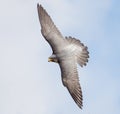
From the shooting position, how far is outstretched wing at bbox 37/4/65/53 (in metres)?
22.2

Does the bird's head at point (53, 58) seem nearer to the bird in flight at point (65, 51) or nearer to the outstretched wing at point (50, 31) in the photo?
the bird in flight at point (65, 51)

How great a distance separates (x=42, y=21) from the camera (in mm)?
22688

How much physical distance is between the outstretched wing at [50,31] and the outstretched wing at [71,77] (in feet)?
2.84

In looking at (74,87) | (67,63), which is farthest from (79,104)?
(67,63)

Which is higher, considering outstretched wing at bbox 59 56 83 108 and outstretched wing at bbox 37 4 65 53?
outstretched wing at bbox 37 4 65 53

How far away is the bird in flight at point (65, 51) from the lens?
20.9 m

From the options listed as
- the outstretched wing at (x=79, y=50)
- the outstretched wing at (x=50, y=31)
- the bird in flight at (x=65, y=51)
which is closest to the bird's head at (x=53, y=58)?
the bird in flight at (x=65, y=51)

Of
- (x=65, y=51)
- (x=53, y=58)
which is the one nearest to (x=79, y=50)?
(x=65, y=51)

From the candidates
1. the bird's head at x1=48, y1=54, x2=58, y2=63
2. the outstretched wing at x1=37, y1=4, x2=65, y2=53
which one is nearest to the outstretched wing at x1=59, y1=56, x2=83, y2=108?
the bird's head at x1=48, y1=54, x2=58, y2=63

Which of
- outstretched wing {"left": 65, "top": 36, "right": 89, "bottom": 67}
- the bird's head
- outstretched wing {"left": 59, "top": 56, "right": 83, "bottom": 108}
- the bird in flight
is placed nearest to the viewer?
outstretched wing {"left": 59, "top": 56, "right": 83, "bottom": 108}

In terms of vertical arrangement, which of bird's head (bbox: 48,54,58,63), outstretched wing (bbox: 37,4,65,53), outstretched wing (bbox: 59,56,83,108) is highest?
outstretched wing (bbox: 37,4,65,53)

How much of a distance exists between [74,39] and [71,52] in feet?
4.01

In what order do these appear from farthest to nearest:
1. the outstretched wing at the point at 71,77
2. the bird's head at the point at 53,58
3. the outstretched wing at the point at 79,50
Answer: the outstretched wing at the point at 79,50 < the bird's head at the point at 53,58 < the outstretched wing at the point at 71,77

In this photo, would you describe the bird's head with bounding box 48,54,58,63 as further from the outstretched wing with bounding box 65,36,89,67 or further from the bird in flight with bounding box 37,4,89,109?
the outstretched wing with bounding box 65,36,89,67
